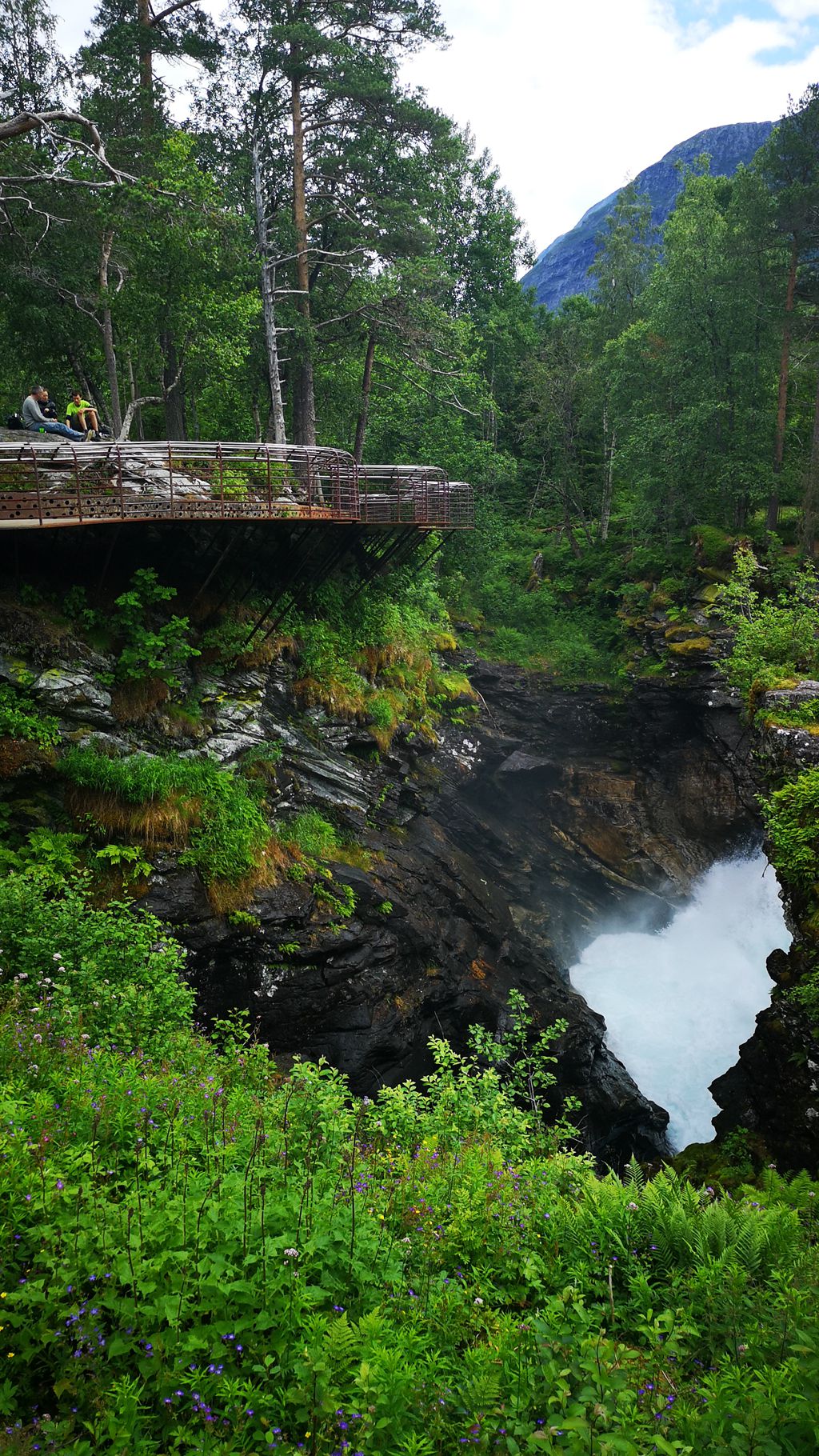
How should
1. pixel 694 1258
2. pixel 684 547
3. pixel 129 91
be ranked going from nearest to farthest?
pixel 694 1258 → pixel 129 91 → pixel 684 547

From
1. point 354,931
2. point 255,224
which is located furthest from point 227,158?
point 354,931

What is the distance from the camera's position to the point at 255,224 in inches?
695

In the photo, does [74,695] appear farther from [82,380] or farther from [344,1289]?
[82,380]

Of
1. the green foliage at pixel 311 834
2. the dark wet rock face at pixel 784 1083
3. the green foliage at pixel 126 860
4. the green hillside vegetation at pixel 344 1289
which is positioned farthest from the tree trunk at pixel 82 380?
the dark wet rock face at pixel 784 1083

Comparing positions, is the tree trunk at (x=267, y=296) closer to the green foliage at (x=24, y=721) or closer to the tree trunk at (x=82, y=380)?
the tree trunk at (x=82, y=380)

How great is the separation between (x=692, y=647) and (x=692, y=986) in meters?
10.5

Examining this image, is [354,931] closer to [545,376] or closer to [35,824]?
[35,824]

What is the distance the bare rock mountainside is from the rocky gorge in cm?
8895

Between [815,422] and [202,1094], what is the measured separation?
24205 mm

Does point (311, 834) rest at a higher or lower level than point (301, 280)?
lower

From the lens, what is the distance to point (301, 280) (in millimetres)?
17953

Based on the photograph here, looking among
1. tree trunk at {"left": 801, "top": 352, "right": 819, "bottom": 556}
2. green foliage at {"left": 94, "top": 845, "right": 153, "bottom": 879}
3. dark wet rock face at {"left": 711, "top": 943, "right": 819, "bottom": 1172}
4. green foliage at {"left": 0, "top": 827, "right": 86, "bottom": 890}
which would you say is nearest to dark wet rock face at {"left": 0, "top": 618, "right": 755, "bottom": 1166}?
green foliage at {"left": 94, "top": 845, "right": 153, "bottom": 879}

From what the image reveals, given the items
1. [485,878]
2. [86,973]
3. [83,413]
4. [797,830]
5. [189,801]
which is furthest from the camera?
[485,878]

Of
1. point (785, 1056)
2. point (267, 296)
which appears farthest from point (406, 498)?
point (785, 1056)
